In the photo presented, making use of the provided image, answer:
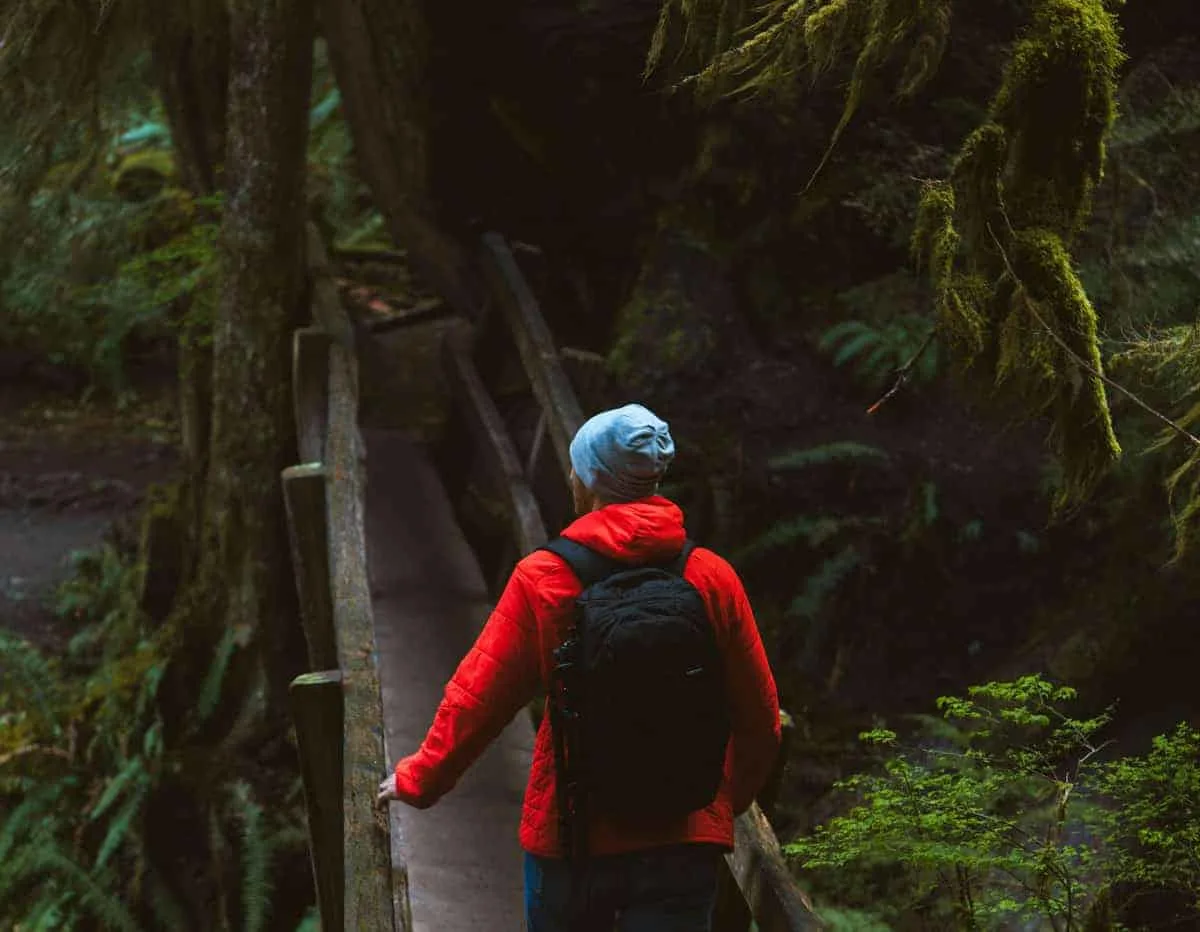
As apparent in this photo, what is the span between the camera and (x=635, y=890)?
3.61 meters

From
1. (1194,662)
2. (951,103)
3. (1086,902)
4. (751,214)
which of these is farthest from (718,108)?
(1086,902)

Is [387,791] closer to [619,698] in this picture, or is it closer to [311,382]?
[619,698]

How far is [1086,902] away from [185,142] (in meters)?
9.08

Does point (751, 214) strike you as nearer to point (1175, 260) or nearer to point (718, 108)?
point (718, 108)

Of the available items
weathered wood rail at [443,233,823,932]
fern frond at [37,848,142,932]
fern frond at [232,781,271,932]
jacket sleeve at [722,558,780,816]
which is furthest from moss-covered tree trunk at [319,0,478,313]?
jacket sleeve at [722,558,780,816]

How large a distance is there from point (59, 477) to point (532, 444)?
33.0 feet

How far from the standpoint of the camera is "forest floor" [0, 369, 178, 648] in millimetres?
14570

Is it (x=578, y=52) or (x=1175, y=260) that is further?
(x=578, y=52)

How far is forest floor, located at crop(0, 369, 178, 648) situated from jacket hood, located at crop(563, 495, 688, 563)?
11.4m

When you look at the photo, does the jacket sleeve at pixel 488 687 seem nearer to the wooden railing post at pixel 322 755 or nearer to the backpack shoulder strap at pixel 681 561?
the backpack shoulder strap at pixel 681 561

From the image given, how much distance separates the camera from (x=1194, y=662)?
6980 millimetres

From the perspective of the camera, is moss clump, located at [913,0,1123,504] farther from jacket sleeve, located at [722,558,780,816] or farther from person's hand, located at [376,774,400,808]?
person's hand, located at [376,774,400,808]

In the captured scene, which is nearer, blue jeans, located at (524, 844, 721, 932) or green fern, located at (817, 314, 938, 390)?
blue jeans, located at (524, 844, 721, 932)

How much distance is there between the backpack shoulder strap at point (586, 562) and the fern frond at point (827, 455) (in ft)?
17.4
